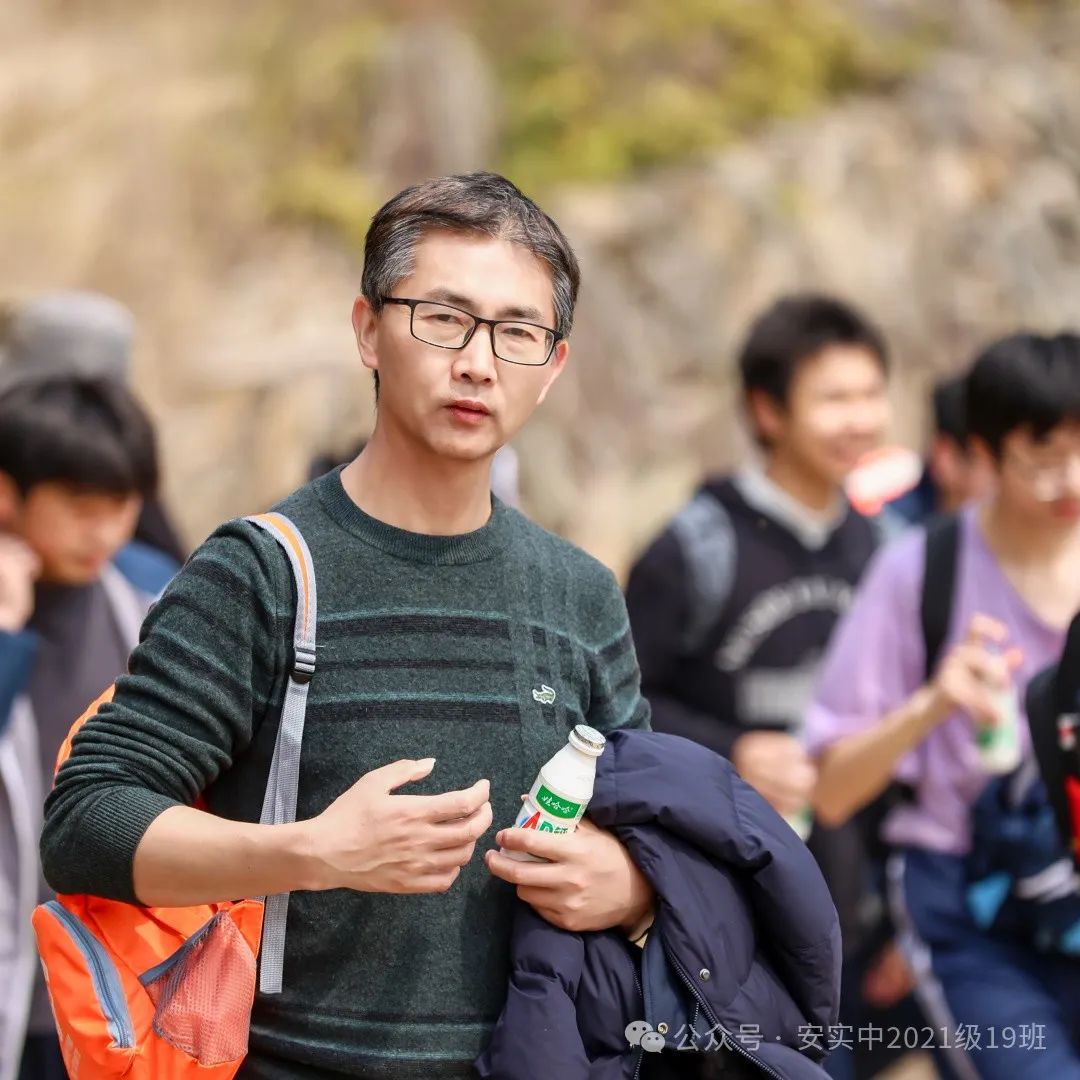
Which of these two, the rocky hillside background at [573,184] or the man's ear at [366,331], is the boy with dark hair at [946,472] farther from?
the rocky hillside background at [573,184]

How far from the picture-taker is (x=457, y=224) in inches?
89.7

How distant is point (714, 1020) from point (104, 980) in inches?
31.2

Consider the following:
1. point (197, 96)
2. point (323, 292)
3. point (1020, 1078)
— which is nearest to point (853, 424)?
point (1020, 1078)

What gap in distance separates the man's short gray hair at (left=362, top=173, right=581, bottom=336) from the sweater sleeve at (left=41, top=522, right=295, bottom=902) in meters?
0.42

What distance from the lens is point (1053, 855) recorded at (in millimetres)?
3684

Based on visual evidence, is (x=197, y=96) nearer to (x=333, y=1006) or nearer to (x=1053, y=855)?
(x=1053, y=855)

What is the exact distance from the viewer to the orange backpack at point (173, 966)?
2.08 meters

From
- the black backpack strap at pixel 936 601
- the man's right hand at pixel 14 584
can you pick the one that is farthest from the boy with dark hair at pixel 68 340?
the black backpack strap at pixel 936 601

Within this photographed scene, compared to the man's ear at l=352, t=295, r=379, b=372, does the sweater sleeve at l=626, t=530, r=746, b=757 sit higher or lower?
lower

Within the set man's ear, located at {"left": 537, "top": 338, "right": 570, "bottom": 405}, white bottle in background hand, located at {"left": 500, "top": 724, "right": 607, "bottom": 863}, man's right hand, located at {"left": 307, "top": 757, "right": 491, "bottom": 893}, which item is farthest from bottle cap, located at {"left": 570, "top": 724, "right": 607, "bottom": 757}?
man's ear, located at {"left": 537, "top": 338, "right": 570, "bottom": 405}

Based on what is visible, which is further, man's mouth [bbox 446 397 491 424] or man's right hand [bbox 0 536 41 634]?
man's right hand [bbox 0 536 41 634]

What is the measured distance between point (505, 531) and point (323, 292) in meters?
9.66

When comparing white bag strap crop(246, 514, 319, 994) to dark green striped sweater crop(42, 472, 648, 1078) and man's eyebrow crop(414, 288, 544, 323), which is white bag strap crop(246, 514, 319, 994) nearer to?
dark green striped sweater crop(42, 472, 648, 1078)

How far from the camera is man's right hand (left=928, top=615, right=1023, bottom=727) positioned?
12.0ft
